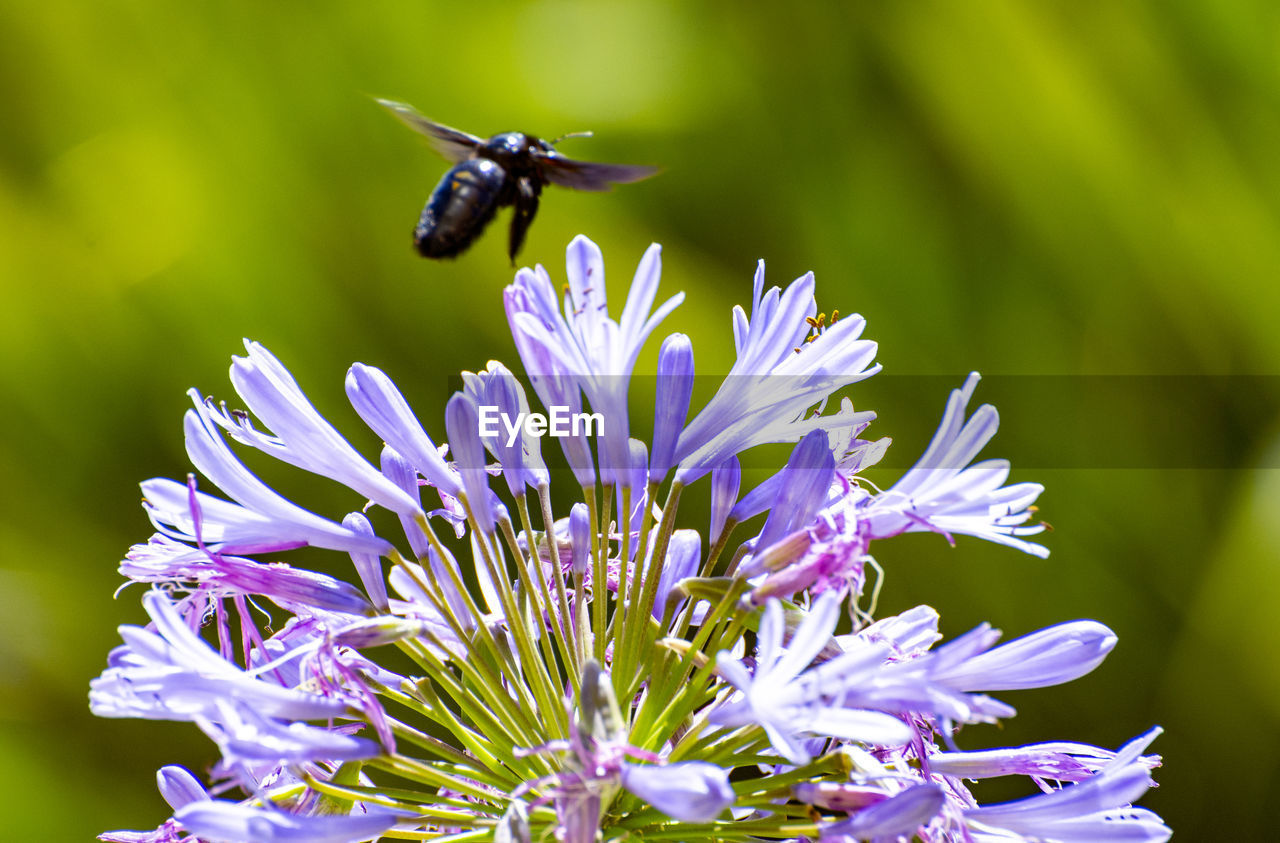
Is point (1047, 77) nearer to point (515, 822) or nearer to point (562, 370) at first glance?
point (562, 370)

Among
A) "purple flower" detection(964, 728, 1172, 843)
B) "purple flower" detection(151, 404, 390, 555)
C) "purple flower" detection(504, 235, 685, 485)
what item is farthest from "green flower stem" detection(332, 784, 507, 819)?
"purple flower" detection(964, 728, 1172, 843)

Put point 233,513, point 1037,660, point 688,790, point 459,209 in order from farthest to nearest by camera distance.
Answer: point 459,209 → point 233,513 → point 1037,660 → point 688,790

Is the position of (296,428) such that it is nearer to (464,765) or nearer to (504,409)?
(504,409)

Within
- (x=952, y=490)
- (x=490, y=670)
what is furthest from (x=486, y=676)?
(x=952, y=490)

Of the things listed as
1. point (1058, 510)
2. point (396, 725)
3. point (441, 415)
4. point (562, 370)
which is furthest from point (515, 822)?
point (1058, 510)

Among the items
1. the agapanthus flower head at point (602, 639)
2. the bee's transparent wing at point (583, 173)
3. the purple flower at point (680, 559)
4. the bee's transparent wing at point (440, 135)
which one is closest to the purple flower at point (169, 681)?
the agapanthus flower head at point (602, 639)

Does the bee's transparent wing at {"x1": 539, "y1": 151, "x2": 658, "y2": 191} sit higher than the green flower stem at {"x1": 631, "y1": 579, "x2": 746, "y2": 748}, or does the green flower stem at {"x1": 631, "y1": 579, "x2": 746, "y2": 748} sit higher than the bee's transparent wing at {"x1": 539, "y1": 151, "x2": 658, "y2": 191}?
the bee's transparent wing at {"x1": 539, "y1": 151, "x2": 658, "y2": 191}

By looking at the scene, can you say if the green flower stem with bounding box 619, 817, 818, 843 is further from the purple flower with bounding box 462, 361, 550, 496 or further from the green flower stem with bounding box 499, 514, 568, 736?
the purple flower with bounding box 462, 361, 550, 496

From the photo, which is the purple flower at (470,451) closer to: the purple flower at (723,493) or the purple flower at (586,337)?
the purple flower at (586,337)
